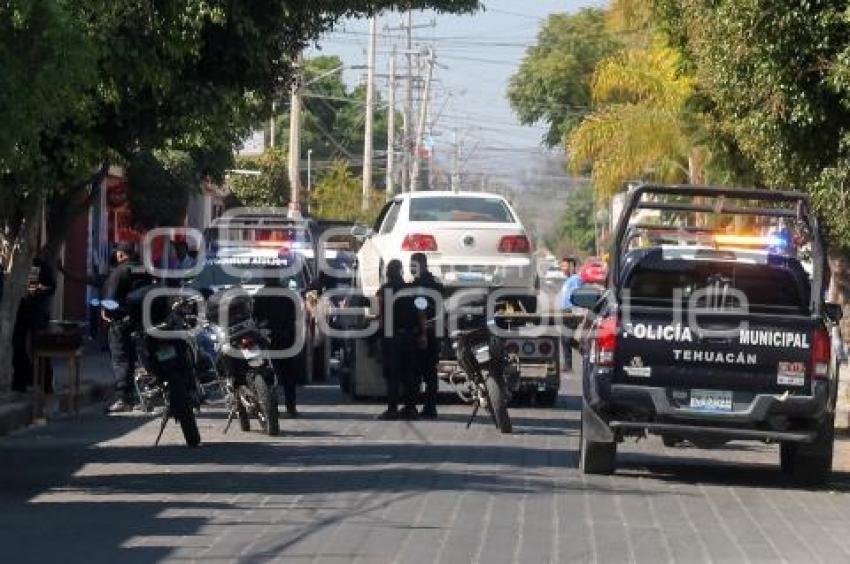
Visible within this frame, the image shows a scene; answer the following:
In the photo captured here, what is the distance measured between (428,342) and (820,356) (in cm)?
771

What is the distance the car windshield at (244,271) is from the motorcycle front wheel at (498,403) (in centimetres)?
747

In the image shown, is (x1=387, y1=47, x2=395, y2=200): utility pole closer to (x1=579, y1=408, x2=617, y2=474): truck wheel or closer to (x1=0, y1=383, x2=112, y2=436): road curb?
(x1=0, y1=383, x2=112, y2=436): road curb

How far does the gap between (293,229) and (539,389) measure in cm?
1262

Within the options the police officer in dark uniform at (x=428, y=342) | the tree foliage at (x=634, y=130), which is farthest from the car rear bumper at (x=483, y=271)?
the tree foliage at (x=634, y=130)

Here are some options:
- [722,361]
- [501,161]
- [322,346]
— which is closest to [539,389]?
[322,346]

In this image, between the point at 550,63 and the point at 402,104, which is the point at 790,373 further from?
the point at 402,104

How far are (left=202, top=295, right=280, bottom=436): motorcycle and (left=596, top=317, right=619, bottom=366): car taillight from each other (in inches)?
187

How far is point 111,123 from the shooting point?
21.2 metres

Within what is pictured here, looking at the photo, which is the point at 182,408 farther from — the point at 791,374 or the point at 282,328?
the point at 791,374

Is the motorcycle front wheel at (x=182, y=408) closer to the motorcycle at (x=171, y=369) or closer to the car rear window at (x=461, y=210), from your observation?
the motorcycle at (x=171, y=369)

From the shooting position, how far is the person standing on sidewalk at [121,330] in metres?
23.7

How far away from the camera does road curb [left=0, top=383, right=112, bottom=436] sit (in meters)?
21.3

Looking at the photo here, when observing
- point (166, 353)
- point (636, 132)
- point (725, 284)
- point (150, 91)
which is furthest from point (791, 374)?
point (636, 132)

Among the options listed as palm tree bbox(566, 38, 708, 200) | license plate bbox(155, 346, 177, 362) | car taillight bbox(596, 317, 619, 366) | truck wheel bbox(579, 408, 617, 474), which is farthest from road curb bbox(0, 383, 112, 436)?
palm tree bbox(566, 38, 708, 200)
